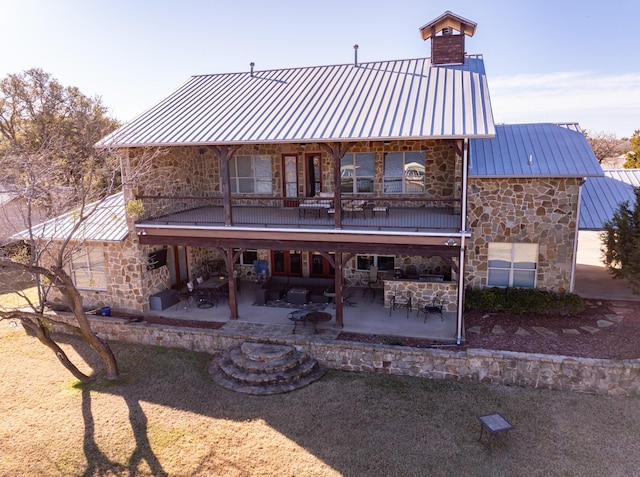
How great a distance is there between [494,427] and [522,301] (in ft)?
21.2

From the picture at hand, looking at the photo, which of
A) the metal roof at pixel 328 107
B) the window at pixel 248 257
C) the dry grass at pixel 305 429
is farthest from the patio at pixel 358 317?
the metal roof at pixel 328 107

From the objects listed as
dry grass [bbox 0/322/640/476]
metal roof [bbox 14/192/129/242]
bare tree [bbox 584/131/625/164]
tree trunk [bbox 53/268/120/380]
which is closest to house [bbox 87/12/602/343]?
metal roof [bbox 14/192/129/242]

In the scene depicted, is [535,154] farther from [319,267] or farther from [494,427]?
[494,427]

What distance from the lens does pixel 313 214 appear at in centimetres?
1429

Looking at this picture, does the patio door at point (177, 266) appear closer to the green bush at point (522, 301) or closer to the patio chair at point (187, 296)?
the patio chair at point (187, 296)

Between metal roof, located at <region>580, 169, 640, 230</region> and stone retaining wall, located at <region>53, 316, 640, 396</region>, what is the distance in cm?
581

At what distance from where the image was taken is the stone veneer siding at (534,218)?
1383 cm

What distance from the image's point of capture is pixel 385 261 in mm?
16094

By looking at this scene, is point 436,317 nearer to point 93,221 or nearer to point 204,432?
point 204,432

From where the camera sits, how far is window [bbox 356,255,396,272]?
1603 cm

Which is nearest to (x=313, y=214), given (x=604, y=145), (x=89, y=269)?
(x=89, y=269)

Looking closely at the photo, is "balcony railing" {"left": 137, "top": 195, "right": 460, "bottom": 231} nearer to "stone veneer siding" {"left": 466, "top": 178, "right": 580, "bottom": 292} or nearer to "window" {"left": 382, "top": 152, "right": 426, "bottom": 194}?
"window" {"left": 382, "top": 152, "right": 426, "bottom": 194}

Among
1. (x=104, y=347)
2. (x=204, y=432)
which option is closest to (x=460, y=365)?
(x=204, y=432)

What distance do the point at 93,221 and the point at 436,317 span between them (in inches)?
484
